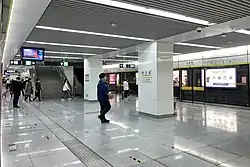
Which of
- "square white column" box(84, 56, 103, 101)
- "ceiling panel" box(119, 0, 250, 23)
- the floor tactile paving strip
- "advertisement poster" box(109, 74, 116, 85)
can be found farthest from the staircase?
"ceiling panel" box(119, 0, 250, 23)

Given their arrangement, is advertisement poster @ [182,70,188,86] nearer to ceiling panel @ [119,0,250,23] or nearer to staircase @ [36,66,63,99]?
ceiling panel @ [119,0,250,23]

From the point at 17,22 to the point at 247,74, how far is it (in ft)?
33.1

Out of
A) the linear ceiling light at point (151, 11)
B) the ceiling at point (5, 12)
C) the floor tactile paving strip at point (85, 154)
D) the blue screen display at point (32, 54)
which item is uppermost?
the ceiling at point (5, 12)

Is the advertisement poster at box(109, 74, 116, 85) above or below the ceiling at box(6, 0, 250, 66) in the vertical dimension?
below

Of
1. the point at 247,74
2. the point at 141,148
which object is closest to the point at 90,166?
the point at 141,148

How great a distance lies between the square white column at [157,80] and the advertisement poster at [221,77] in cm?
491

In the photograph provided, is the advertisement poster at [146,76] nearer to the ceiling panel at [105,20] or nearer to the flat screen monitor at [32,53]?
the ceiling panel at [105,20]

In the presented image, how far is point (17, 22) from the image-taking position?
512 cm

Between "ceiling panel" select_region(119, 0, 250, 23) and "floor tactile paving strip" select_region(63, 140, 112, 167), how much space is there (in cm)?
295

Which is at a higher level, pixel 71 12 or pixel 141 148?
pixel 71 12

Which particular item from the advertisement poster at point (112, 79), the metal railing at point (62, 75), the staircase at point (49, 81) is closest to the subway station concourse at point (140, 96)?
the staircase at point (49, 81)

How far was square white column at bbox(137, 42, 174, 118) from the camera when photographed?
777cm

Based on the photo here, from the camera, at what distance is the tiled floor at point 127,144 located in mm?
3646

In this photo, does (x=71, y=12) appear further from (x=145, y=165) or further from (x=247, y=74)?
(x=247, y=74)
